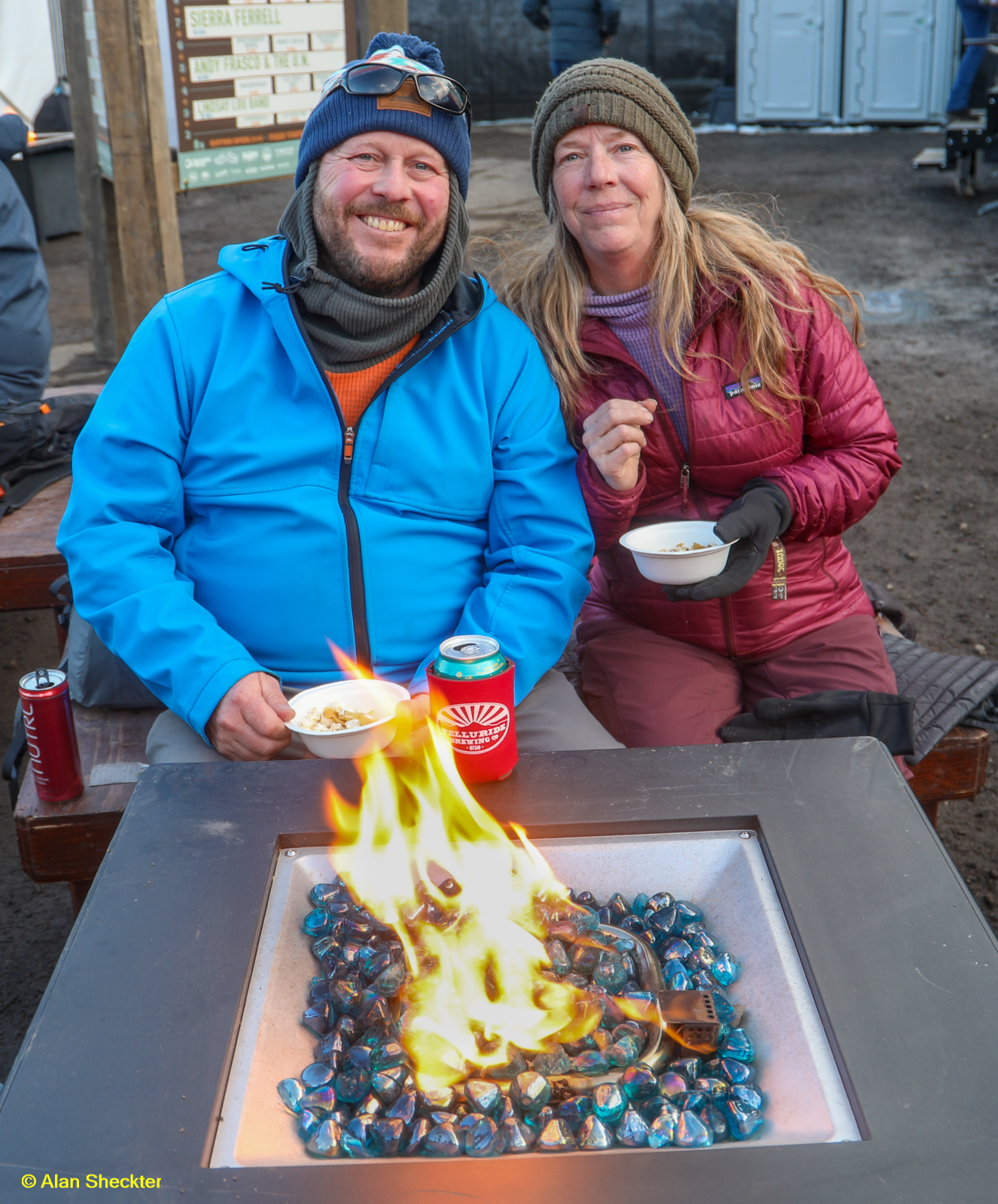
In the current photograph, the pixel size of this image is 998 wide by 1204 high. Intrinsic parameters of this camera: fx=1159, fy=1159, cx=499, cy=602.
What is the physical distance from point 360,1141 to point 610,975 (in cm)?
44

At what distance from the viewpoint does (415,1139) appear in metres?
1.37

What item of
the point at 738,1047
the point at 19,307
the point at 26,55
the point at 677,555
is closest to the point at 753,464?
the point at 677,555

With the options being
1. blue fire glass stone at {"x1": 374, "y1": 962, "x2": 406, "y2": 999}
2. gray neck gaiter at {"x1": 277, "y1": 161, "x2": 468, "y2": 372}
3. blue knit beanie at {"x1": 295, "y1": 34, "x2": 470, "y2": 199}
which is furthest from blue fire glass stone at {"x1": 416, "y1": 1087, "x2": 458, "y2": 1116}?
blue knit beanie at {"x1": 295, "y1": 34, "x2": 470, "y2": 199}

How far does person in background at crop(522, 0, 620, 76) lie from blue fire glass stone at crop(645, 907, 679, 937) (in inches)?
416

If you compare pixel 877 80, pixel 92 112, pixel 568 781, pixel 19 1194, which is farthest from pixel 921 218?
pixel 19 1194

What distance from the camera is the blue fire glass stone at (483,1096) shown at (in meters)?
1.41

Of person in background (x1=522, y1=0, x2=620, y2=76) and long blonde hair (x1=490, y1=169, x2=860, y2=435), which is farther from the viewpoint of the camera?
person in background (x1=522, y1=0, x2=620, y2=76)

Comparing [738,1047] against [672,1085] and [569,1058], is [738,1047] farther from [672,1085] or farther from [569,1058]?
[569,1058]

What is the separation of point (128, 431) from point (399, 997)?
1.29m

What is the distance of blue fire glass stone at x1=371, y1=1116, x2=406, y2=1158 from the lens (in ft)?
4.44

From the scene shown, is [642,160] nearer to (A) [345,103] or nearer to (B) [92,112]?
(A) [345,103]

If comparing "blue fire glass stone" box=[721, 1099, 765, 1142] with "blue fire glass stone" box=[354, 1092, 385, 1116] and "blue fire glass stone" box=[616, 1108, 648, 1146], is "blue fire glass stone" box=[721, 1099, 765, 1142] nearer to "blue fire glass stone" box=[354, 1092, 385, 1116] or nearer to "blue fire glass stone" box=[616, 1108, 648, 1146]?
"blue fire glass stone" box=[616, 1108, 648, 1146]

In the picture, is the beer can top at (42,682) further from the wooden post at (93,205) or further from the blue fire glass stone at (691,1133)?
the wooden post at (93,205)

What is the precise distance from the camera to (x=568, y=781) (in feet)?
6.08
